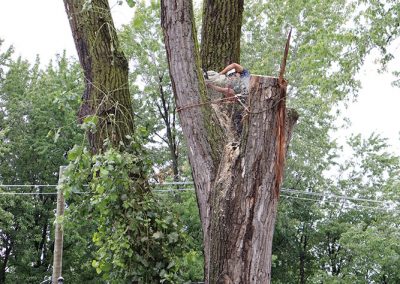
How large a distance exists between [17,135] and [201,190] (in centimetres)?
1822

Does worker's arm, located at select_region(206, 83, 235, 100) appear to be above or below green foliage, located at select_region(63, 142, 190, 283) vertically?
above

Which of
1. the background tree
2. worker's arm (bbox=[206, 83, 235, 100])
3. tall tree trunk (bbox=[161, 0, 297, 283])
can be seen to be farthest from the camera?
the background tree

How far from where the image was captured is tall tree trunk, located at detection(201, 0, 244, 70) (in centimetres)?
488

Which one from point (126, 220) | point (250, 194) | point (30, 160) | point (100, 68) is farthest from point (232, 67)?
point (30, 160)

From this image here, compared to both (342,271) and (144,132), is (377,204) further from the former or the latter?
(144,132)

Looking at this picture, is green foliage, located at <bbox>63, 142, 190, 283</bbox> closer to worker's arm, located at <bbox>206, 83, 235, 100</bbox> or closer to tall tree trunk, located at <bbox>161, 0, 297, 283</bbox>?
worker's arm, located at <bbox>206, 83, 235, 100</bbox>

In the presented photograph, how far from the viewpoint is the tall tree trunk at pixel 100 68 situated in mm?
4855

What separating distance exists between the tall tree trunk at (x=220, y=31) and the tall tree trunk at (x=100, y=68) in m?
0.69

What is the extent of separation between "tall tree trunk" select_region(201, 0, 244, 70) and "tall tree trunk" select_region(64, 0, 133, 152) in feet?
2.26

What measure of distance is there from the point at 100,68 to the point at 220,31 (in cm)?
95

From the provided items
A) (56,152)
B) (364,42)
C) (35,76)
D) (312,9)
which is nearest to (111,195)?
(364,42)

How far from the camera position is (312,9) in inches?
723

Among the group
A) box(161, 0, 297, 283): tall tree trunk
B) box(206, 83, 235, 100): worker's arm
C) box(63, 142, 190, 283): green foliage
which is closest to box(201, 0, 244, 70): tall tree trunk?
box(206, 83, 235, 100): worker's arm

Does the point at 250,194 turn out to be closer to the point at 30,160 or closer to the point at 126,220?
the point at 126,220
